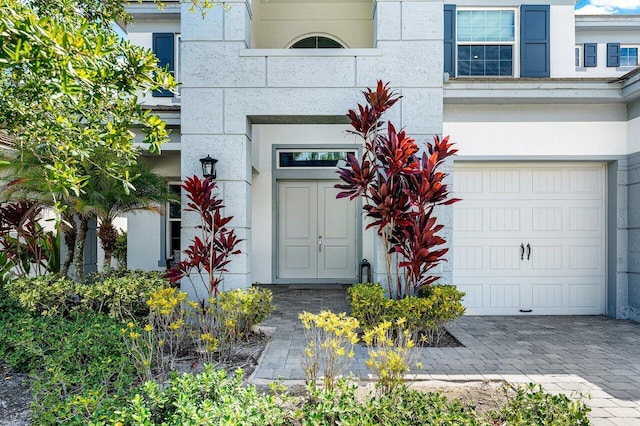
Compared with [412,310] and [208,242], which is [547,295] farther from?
[208,242]

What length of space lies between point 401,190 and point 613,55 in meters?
10.0

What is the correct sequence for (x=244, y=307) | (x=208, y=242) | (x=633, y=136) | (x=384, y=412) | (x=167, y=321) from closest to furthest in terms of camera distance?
(x=384, y=412) < (x=167, y=321) < (x=244, y=307) < (x=208, y=242) < (x=633, y=136)

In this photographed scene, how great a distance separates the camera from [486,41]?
27.2 ft

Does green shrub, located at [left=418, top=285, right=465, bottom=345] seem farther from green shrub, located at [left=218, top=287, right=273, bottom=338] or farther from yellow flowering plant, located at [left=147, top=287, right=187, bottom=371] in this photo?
yellow flowering plant, located at [left=147, top=287, right=187, bottom=371]

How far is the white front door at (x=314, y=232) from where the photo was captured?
31.6 feet

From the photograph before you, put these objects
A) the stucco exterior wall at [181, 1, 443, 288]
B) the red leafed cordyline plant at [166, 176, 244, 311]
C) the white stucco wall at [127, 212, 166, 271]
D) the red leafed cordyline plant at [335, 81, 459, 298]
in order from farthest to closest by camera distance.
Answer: the white stucco wall at [127, 212, 166, 271] → the stucco exterior wall at [181, 1, 443, 288] → the red leafed cordyline plant at [166, 176, 244, 311] → the red leafed cordyline plant at [335, 81, 459, 298]

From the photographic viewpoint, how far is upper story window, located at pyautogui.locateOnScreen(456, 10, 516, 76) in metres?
8.23

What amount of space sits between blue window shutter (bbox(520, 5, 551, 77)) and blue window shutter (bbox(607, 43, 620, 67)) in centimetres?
473

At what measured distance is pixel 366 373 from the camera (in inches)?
163

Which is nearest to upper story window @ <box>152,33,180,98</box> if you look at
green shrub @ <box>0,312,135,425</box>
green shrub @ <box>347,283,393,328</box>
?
green shrub @ <box>0,312,135,425</box>

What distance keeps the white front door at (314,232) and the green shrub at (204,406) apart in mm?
6675

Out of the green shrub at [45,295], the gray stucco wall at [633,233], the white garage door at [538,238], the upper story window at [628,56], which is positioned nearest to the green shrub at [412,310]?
the white garage door at [538,238]

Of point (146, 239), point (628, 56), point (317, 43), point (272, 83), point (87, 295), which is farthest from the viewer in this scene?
point (628, 56)

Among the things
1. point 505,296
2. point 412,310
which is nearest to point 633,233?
point 505,296
